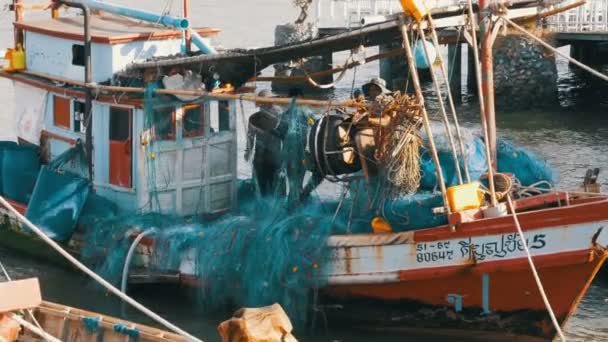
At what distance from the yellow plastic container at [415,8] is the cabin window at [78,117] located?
5.33 meters

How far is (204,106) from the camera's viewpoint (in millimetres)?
16281

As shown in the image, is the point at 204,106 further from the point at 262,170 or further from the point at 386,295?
the point at 386,295

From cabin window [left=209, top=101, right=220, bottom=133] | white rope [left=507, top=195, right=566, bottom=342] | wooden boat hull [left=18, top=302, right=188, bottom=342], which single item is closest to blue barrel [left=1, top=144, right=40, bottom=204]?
cabin window [left=209, top=101, right=220, bottom=133]

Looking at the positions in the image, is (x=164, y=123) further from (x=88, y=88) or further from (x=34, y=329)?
(x=34, y=329)

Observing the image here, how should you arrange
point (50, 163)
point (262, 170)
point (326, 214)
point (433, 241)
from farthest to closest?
1. point (50, 163)
2. point (262, 170)
3. point (326, 214)
4. point (433, 241)

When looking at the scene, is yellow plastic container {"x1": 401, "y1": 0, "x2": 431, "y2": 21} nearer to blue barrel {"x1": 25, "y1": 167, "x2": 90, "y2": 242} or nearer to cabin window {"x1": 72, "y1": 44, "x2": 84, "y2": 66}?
cabin window {"x1": 72, "y1": 44, "x2": 84, "y2": 66}

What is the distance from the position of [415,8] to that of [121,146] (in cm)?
477

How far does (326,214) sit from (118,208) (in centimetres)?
321

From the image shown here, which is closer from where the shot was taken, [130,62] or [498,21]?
[498,21]

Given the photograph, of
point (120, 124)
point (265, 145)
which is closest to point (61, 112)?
point (120, 124)

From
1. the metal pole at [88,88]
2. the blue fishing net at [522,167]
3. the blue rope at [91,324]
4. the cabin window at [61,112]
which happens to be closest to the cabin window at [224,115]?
the metal pole at [88,88]

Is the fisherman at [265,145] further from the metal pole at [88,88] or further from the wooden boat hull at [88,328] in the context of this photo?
the wooden boat hull at [88,328]

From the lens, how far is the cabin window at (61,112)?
1727cm

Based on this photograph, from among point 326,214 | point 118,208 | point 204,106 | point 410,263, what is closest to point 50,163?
point 118,208
